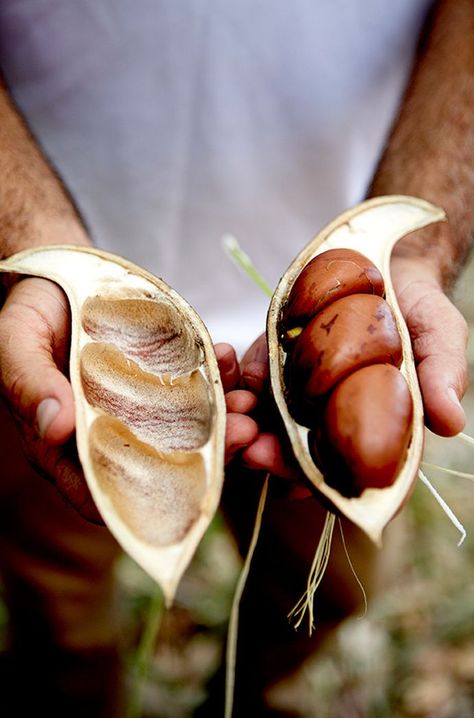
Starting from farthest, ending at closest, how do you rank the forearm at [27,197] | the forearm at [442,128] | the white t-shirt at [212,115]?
the forearm at [442,128] < the white t-shirt at [212,115] < the forearm at [27,197]

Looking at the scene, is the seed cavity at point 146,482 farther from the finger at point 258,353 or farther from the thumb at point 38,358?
the finger at point 258,353

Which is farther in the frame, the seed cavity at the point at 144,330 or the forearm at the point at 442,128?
the forearm at the point at 442,128

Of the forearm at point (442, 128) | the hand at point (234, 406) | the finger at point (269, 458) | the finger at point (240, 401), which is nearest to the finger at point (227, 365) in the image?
the hand at point (234, 406)

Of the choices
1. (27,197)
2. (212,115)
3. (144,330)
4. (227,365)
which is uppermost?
(27,197)

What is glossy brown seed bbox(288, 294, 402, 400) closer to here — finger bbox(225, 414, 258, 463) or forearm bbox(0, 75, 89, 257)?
finger bbox(225, 414, 258, 463)

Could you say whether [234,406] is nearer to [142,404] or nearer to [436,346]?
[142,404]

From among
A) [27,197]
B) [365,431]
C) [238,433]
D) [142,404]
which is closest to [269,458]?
[238,433]
